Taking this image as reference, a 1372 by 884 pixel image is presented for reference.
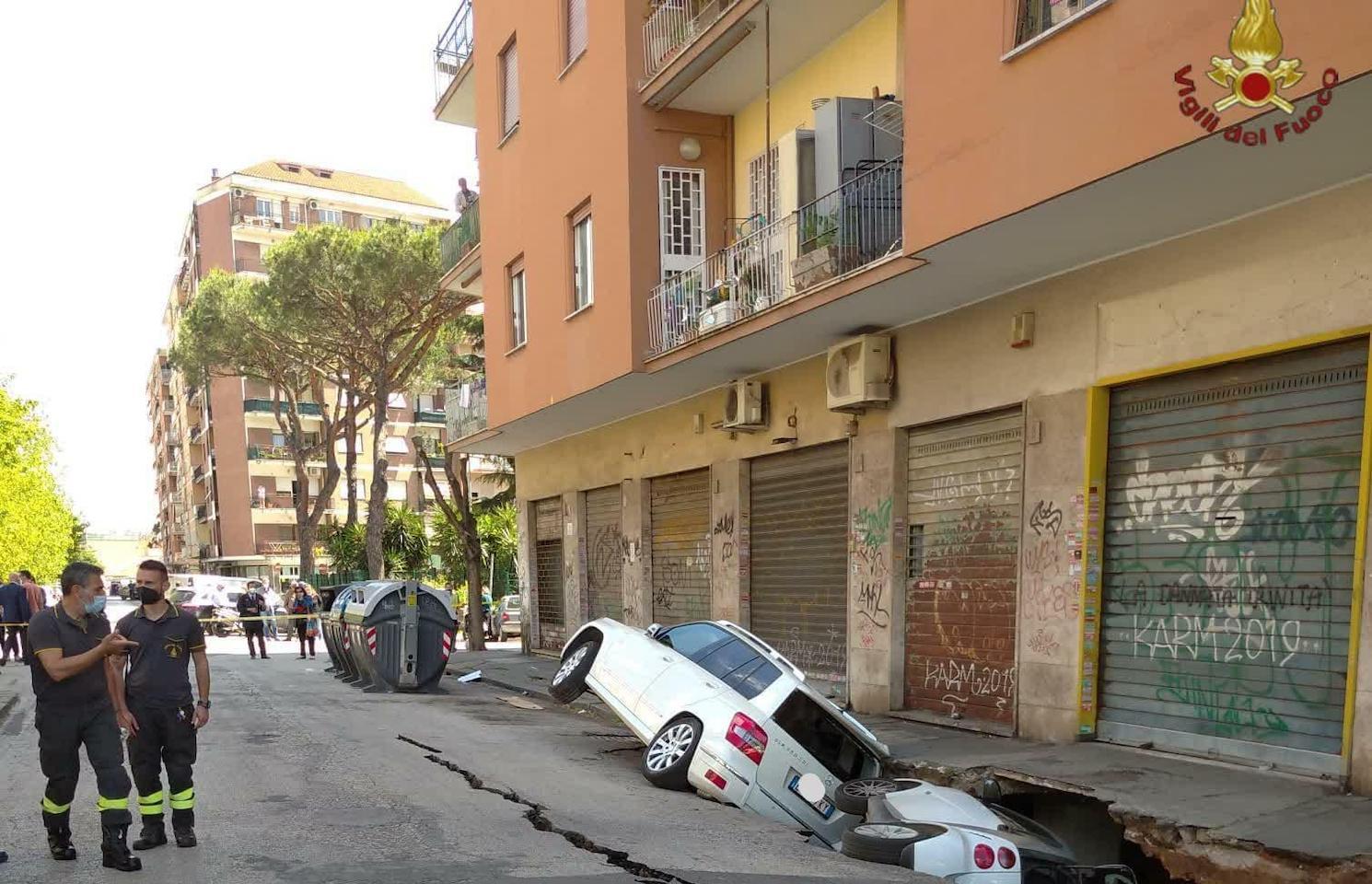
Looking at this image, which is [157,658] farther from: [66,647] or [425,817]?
[425,817]

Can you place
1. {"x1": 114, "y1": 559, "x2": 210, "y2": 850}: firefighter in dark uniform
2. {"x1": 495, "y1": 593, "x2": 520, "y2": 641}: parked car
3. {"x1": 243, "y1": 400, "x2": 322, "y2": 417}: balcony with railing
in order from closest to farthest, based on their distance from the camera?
1. {"x1": 114, "y1": 559, "x2": 210, "y2": 850}: firefighter in dark uniform
2. {"x1": 495, "y1": 593, "x2": 520, "y2": 641}: parked car
3. {"x1": 243, "y1": 400, "x2": 322, "y2": 417}: balcony with railing

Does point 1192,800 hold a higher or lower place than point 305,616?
higher

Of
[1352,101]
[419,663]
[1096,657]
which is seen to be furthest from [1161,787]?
[419,663]

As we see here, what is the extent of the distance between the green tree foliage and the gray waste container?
33092 mm

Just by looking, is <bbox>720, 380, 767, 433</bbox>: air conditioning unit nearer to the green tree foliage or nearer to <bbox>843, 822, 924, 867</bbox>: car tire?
<bbox>843, 822, 924, 867</bbox>: car tire

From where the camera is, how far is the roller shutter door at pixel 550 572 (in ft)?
73.6

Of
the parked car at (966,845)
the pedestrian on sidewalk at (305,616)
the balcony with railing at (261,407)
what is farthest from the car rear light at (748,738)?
→ the balcony with railing at (261,407)

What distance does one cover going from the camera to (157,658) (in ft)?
20.4

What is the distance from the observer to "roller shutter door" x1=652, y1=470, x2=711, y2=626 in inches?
657

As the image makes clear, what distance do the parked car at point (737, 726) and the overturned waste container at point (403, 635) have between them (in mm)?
6782

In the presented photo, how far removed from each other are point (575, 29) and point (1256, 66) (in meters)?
12.3

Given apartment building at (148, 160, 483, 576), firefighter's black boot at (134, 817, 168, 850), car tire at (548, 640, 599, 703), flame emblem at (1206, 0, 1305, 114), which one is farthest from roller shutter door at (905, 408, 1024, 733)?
apartment building at (148, 160, 483, 576)

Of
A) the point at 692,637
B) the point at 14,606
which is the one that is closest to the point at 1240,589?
the point at 692,637

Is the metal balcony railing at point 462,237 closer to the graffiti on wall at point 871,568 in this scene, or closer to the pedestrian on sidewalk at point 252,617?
the pedestrian on sidewalk at point 252,617
